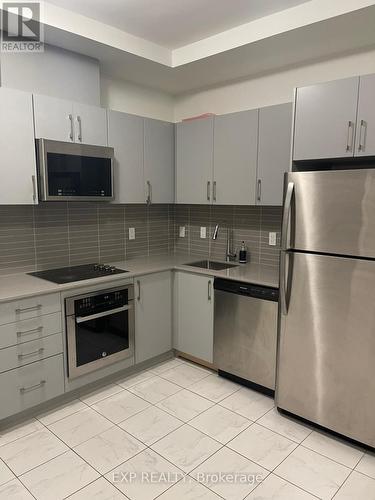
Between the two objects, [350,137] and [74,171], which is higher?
[350,137]

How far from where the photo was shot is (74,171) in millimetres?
2625

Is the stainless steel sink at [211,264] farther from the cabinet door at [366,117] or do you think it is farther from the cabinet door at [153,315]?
the cabinet door at [366,117]

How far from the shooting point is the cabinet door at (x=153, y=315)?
9.78 ft

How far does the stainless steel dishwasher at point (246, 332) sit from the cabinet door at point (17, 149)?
5.11ft

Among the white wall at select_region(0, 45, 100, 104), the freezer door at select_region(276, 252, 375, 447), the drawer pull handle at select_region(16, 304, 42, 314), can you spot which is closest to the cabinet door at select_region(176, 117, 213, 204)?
the white wall at select_region(0, 45, 100, 104)

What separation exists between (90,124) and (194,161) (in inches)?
38.5

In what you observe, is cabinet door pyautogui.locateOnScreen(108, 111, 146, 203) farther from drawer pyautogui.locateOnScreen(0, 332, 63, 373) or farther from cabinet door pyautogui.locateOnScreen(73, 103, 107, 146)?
drawer pyautogui.locateOnScreen(0, 332, 63, 373)

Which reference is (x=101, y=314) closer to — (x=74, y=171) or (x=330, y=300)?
(x=74, y=171)

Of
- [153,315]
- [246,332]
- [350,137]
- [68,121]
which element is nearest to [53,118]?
[68,121]

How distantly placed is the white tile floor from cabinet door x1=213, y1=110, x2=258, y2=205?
5.25 ft

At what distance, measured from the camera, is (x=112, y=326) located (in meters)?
2.79

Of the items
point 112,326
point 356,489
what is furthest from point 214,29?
point 356,489

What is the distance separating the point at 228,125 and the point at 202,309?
1555 millimetres

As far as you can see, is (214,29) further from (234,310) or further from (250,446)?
(250,446)
